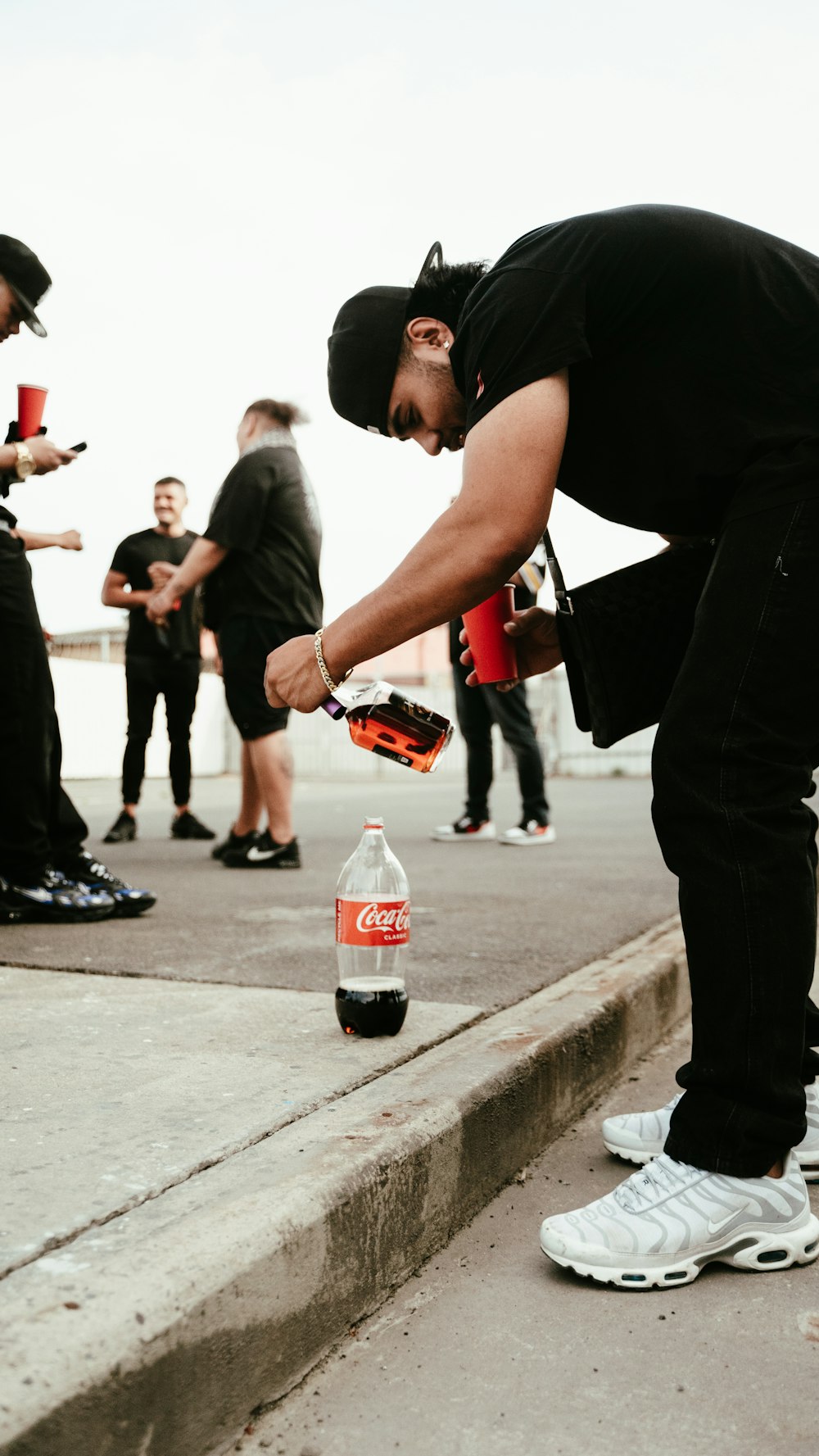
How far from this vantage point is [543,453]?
188 cm

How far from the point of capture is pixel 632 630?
7.37ft

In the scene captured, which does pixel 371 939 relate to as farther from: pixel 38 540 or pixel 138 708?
pixel 138 708

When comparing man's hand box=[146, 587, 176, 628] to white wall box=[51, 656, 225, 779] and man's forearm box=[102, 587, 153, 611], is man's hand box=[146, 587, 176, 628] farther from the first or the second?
white wall box=[51, 656, 225, 779]

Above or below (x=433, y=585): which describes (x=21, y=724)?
below

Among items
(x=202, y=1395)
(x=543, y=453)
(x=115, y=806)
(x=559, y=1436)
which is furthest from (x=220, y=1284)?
(x=115, y=806)

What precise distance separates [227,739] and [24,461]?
1810cm

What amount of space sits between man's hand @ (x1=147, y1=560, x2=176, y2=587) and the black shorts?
167 centimetres

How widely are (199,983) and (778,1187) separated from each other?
5.29 feet

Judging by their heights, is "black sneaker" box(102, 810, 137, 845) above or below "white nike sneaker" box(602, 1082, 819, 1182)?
below

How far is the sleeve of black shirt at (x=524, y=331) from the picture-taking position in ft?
6.07

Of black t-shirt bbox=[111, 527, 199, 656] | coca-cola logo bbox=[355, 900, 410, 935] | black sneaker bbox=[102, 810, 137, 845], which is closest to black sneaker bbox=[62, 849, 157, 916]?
coca-cola logo bbox=[355, 900, 410, 935]

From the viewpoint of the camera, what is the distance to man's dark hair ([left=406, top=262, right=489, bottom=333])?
229 cm

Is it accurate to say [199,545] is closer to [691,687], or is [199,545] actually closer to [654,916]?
[654,916]

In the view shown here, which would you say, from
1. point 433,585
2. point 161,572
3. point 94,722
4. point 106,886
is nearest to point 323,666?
point 433,585
